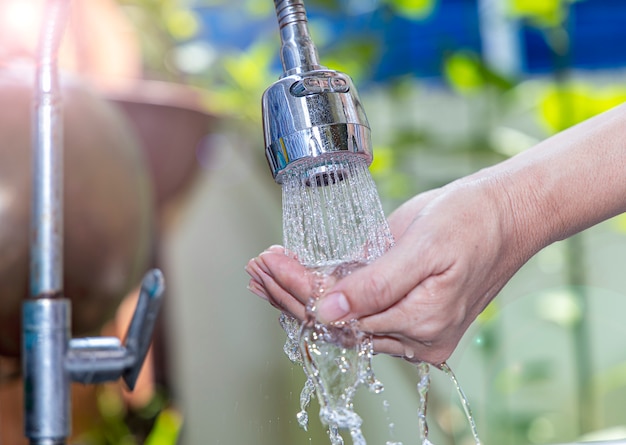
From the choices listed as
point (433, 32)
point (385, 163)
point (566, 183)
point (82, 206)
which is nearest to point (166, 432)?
point (82, 206)

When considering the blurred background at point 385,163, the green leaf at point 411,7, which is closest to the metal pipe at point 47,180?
the blurred background at point 385,163

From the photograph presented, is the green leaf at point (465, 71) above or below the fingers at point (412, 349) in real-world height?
above

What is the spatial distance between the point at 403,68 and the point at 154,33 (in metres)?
0.39

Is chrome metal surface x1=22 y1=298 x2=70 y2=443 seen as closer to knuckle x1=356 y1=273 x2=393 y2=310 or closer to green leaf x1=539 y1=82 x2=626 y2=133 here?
knuckle x1=356 y1=273 x2=393 y2=310

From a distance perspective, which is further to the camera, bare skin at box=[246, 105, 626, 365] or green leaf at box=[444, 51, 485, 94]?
green leaf at box=[444, 51, 485, 94]

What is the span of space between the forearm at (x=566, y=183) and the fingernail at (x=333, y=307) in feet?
0.38

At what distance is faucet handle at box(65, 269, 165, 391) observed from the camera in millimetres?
343

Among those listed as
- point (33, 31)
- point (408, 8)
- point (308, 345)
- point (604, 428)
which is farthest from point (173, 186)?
point (604, 428)

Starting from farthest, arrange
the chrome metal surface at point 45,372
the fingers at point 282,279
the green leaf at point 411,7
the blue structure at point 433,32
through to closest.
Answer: the blue structure at point 433,32 → the green leaf at point 411,7 → the fingers at point 282,279 → the chrome metal surface at point 45,372

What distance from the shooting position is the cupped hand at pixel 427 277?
0.42 metres

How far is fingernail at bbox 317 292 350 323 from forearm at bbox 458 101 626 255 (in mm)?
115

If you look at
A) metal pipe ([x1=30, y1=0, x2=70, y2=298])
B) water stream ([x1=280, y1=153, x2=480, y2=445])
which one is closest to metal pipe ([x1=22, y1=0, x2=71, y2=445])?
metal pipe ([x1=30, y1=0, x2=70, y2=298])

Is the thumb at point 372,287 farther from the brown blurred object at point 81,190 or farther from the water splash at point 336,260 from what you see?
the brown blurred object at point 81,190

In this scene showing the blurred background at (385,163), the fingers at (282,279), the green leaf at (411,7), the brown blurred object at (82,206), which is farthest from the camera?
the green leaf at (411,7)
